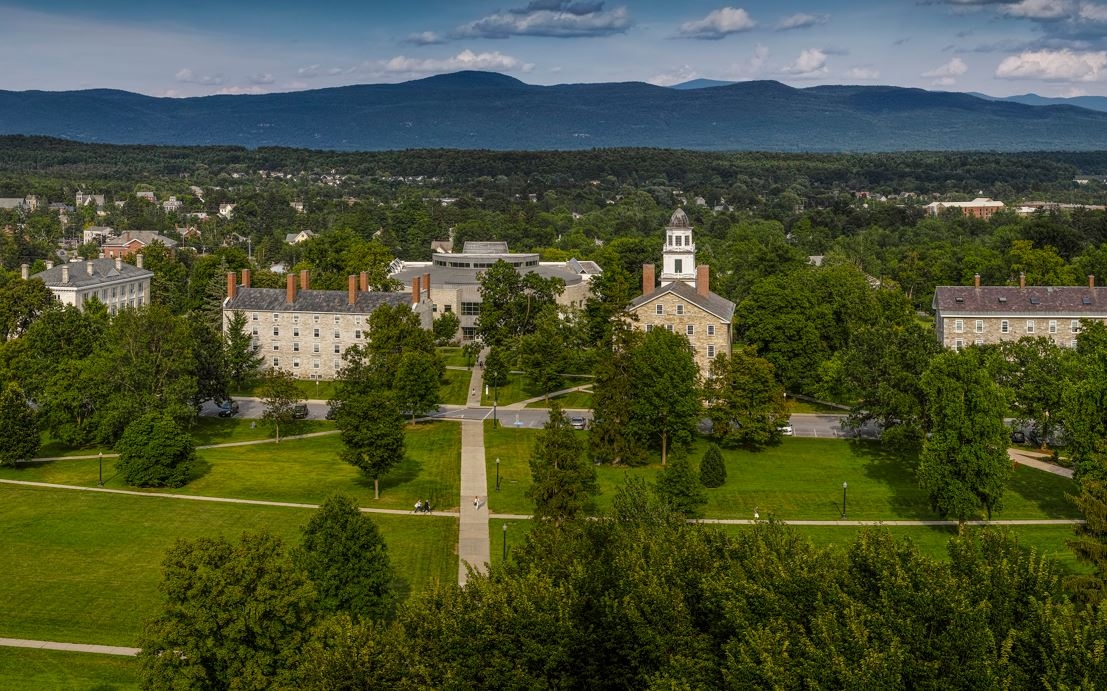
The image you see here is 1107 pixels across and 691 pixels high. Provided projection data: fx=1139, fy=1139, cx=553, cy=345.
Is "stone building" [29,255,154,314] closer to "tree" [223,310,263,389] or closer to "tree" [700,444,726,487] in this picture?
"tree" [223,310,263,389]

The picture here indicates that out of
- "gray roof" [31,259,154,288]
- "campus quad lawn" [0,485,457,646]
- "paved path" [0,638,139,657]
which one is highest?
"gray roof" [31,259,154,288]

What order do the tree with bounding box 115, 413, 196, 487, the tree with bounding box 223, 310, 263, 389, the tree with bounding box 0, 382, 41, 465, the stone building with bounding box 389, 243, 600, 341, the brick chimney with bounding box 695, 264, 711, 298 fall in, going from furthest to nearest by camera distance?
the stone building with bounding box 389, 243, 600, 341 < the brick chimney with bounding box 695, 264, 711, 298 < the tree with bounding box 223, 310, 263, 389 < the tree with bounding box 0, 382, 41, 465 < the tree with bounding box 115, 413, 196, 487

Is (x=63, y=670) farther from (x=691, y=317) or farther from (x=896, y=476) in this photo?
(x=691, y=317)

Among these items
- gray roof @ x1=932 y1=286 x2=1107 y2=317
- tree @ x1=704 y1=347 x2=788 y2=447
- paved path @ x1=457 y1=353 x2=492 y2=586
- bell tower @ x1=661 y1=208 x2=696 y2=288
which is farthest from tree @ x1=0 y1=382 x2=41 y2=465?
gray roof @ x1=932 y1=286 x2=1107 y2=317

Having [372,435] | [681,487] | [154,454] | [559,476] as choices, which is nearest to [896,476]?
[681,487]

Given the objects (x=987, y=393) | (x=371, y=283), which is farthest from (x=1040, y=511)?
(x=371, y=283)

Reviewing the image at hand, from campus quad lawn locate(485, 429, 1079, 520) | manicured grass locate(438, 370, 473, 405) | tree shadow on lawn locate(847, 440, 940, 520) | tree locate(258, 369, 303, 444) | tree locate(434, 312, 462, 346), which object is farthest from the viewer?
tree locate(434, 312, 462, 346)
